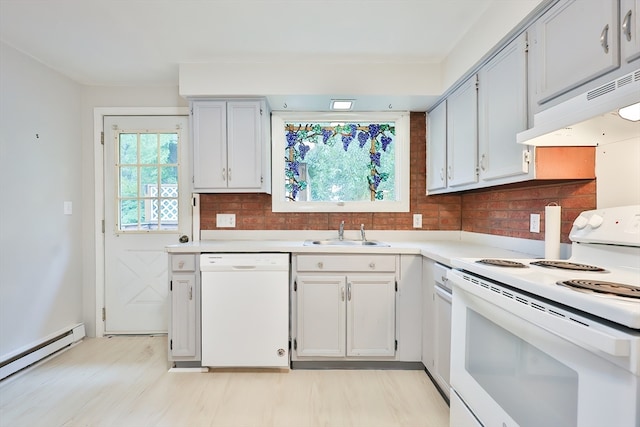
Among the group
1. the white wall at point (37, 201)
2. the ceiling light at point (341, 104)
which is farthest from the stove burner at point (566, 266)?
the white wall at point (37, 201)

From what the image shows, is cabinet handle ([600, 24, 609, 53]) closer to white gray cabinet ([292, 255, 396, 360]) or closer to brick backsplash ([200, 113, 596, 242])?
white gray cabinet ([292, 255, 396, 360])

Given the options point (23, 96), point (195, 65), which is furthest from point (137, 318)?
point (195, 65)

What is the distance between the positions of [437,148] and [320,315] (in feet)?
5.34

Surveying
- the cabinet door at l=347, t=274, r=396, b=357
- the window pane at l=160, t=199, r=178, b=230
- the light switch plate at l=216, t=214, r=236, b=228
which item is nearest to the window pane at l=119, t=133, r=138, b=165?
the window pane at l=160, t=199, r=178, b=230

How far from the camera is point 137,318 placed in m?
2.85

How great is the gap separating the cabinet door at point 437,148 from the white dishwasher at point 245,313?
1447 millimetres

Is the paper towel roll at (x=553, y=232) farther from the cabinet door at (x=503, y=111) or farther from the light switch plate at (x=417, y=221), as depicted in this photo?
the light switch plate at (x=417, y=221)

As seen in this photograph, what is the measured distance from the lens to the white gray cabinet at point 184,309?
7.29 ft

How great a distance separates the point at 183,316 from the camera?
7.31 feet

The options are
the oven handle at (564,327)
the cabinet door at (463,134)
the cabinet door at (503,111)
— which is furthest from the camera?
the cabinet door at (463,134)

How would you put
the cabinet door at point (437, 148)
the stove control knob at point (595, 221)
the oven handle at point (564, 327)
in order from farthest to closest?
the cabinet door at point (437, 148)
the stove control knob at point (595, 221)
the oven handle at point (564, 327)

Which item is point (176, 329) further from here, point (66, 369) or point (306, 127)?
point (306, 127)

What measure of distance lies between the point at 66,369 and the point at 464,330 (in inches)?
109

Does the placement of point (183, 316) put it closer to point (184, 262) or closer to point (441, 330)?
point (184, 262)
